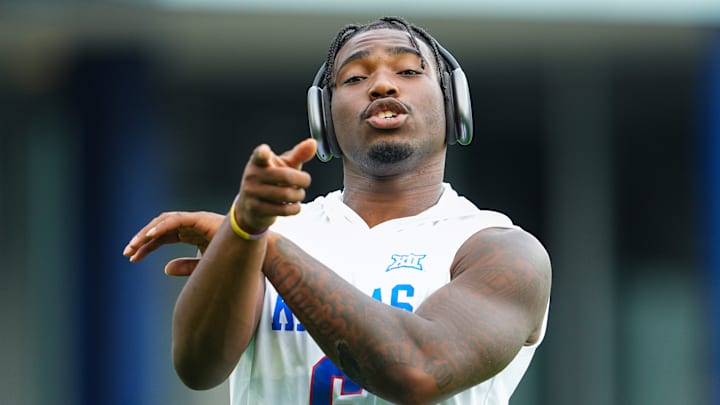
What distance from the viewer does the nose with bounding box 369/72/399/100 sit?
3.44 m

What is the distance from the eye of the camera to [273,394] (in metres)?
3.28

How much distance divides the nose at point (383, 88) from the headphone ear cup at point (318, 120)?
0.59 ft

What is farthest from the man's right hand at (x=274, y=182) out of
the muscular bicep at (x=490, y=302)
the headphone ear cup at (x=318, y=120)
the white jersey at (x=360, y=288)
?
the headphone ear cup at (x=318, y=120)

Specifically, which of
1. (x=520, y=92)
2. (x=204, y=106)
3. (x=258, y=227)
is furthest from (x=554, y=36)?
(x=258, y=227)

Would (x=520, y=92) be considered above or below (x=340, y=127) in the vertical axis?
above

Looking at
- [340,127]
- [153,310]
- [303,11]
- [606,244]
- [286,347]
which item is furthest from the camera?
[606,244]

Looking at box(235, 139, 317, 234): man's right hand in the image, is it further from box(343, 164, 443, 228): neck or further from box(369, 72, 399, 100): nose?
box(343, 164, 443, 228): neck

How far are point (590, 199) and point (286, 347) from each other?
7705mm

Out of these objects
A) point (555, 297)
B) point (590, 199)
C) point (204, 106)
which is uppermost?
point (204, 106)

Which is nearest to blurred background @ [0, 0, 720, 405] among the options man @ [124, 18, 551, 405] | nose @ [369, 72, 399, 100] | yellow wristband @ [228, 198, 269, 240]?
man @ [124, 18, 551, 405]

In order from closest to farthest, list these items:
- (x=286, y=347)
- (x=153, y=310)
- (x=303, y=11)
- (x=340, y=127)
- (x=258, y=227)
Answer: (x=258, y=227)
(x=286, y=347)
(x=340, y=127)
(x=153, y=310)
(x=303, y=11)

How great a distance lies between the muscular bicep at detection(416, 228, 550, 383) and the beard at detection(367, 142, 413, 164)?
32 centimetres

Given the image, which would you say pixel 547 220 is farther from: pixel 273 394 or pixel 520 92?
pixel 273 394

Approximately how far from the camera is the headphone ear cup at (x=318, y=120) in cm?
356
